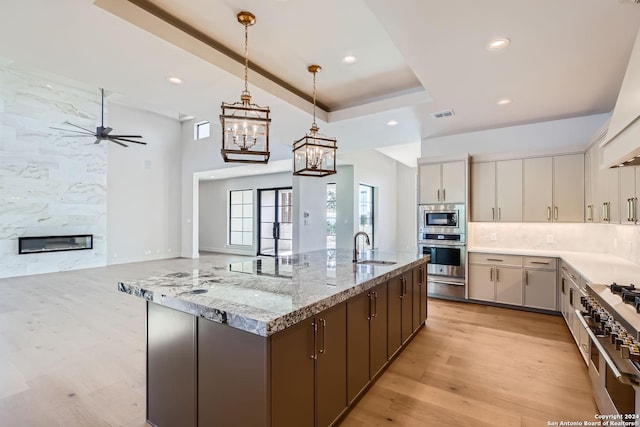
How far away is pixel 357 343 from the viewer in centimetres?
222

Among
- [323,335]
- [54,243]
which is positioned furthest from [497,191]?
[54,243]

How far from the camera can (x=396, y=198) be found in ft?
35.4

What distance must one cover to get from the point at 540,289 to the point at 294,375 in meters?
4.16

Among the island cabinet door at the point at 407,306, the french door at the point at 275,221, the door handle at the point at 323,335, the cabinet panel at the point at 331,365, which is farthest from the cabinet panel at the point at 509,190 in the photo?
the french door at the point at 275,221

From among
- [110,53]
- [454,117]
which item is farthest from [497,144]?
[110,53]

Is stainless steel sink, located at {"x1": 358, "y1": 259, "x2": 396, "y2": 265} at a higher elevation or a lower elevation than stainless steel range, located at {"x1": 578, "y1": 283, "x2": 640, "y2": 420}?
higher

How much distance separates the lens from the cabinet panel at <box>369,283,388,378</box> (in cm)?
245

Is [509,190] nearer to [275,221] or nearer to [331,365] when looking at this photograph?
[331,365]

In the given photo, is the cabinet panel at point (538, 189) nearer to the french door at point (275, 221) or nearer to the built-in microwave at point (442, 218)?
the built-in microwave at point (442, 218)

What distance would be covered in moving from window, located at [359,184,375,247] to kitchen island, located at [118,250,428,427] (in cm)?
644

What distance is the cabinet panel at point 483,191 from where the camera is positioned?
486 cm

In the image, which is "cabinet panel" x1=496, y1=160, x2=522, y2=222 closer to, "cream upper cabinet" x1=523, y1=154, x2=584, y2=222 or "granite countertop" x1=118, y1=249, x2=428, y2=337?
"cream upper cabinet" x1=523, y1=154, x2=584, y2=222

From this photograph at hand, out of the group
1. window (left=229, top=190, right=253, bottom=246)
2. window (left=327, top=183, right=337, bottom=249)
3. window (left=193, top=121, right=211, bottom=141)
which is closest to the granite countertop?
window (left=327, top=183, right=337, bottom=249)

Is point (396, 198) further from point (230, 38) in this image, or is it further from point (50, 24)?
point (50, 24)
